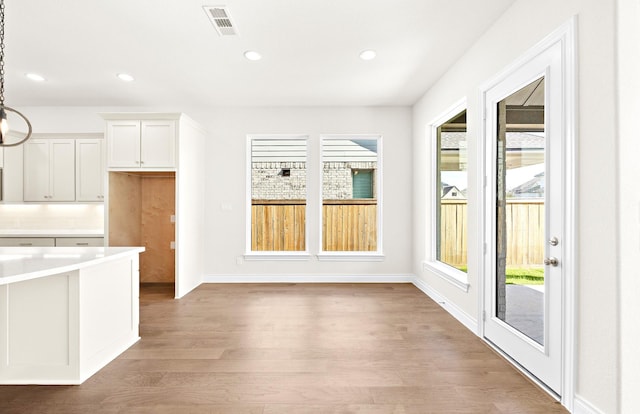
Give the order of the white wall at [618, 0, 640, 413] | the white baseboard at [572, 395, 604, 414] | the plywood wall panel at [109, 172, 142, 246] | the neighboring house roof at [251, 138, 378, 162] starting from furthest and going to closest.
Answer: the neighboring house roof at [251, 138, 378, 162] → the plywood wall panel at [109, 172, 142, 246] → the white baseboard at [572, 395, 604, 414] → the white wall at [618, 0, 640, 413]

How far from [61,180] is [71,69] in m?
1.69

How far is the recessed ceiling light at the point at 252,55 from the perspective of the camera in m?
3.33

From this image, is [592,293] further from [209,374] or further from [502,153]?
[209,374]

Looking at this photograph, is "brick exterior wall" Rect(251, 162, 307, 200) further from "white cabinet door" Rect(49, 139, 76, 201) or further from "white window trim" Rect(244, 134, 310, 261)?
"white cabinet door" Rect(49, 139, 76, 201)

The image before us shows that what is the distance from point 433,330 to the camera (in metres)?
3.18

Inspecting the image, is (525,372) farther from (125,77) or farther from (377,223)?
(125,77)

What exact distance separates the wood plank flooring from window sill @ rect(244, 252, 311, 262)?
132 centimetres

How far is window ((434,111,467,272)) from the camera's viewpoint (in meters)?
3.63

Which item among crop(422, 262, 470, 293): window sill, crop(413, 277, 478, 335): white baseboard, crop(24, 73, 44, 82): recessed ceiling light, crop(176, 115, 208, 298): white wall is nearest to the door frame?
crop(413, 277, 478, 335): white baseboard

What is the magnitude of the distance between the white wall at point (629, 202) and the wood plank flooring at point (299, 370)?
0.54 meters

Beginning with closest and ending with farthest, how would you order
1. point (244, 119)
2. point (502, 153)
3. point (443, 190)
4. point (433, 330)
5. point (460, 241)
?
point (502, 153) < point (433, 330) < point (460, 241) < point (443, 190) < point (244, 119)

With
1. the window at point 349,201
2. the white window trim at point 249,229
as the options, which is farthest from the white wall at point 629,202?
the white window trim at point 249,229

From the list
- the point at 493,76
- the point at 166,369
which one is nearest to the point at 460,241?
the point at 493,76

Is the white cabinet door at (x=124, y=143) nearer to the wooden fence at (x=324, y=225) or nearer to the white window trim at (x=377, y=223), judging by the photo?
the wooden fence at (x=324, y=225)
